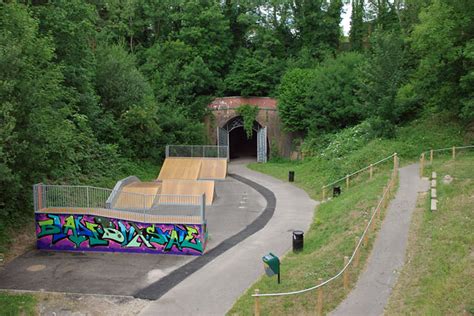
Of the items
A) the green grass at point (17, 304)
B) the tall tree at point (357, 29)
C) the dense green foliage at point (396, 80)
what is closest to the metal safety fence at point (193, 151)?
the dense green foliage at point (396, 80)

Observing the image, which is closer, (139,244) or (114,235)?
(139,244)

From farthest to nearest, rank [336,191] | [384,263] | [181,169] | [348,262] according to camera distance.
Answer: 1. [181,169]
2. [336,191]
3. [384,263]
4. [348,262]

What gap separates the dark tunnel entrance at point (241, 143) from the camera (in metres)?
46.0

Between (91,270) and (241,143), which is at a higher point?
(241,143)

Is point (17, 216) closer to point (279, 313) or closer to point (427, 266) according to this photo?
point (279, 313)

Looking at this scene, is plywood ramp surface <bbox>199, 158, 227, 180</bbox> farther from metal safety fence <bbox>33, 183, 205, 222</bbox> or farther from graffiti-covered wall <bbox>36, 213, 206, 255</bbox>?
graffiti-covered wall <bbox>36, 213, 206, 255</bbox>

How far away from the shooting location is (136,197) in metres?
17.3

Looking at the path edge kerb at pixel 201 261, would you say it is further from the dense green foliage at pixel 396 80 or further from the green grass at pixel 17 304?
the dense green foliage at pixel 396 80

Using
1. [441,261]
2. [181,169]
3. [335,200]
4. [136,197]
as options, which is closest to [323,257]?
[441,261]

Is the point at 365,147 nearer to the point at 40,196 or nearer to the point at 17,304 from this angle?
the point at 40,196

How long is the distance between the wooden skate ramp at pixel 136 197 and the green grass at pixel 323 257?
576cm

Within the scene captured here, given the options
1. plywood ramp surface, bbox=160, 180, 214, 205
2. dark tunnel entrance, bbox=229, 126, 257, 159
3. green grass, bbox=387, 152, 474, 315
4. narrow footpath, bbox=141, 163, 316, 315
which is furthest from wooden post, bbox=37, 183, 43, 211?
dark tunnel entrance, bbox=229, 126, 257, 159

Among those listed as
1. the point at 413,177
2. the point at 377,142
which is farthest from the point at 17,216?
the point at 377,142

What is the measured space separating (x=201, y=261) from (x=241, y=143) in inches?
1337
